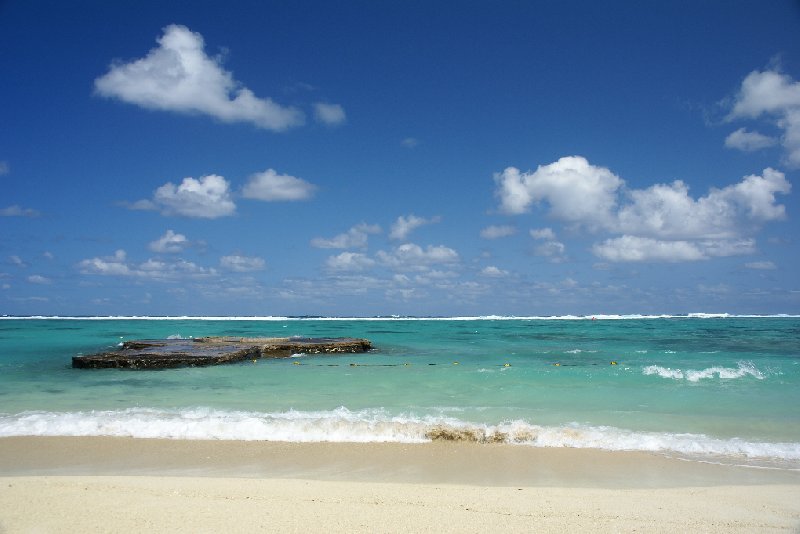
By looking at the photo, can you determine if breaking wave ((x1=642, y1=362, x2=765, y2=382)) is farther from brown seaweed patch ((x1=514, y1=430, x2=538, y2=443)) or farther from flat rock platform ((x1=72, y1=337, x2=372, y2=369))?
flat rock platform ((x1=72, y1=337, x2=372, y2=369))

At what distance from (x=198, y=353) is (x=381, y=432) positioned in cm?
1415

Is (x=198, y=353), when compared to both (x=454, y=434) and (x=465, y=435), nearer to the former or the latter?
(x=454, y=434)

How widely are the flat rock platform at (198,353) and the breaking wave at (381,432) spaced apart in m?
9.24

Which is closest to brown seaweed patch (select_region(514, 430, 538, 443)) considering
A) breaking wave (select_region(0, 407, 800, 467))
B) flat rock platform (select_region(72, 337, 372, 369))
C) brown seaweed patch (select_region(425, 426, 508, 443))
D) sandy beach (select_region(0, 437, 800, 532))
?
breaking wave (select_region(0, 407, 800, 467))

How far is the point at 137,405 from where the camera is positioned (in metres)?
11.5

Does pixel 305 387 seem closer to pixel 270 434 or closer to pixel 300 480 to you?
pixel 270 434

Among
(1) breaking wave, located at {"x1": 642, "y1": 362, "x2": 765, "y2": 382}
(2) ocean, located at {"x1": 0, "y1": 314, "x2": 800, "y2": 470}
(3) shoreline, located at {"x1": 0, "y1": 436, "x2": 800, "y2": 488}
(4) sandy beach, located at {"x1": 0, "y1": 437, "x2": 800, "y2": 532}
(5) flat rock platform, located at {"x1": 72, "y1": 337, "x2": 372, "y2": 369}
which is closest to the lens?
(4) sandy beach, located at {"x1": 0, "y1": 437, "x2": 800, "y2": 532}

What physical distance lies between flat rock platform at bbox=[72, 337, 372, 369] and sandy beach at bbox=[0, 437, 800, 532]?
1106 centimetres

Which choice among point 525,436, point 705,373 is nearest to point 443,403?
point 525,436

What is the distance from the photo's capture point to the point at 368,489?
240 inches

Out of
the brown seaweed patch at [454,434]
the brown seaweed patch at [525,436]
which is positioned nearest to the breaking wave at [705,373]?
the brown seaweed patch at [525,436]

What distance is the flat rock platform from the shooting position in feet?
62.1

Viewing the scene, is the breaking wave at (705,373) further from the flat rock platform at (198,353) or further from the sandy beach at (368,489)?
the flat rock platform at (198,353)

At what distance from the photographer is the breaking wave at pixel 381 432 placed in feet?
27.2
